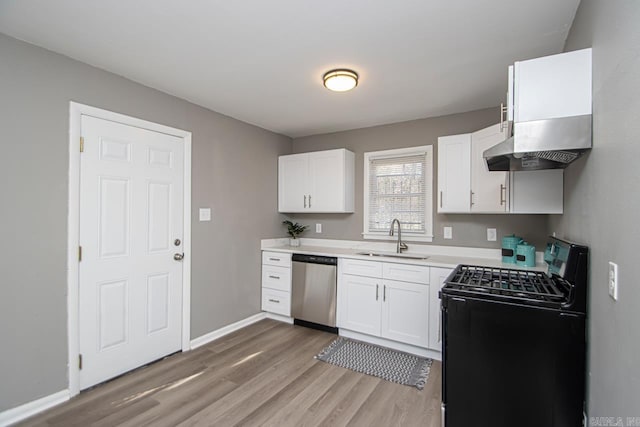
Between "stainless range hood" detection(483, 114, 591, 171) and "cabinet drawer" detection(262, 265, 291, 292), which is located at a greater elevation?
"stainless range hood" detection(483, 114, 591, 171)

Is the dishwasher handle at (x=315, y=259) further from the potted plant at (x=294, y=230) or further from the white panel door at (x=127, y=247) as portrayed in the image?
the white panel door at (x=127, y=247)

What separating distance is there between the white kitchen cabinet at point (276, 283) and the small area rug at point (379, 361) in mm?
865

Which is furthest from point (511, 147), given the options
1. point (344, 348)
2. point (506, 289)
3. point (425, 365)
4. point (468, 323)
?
point (344, 348)

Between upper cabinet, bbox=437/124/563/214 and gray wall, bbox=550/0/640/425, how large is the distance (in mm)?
640

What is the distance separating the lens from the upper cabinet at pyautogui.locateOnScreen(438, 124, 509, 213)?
2742 mm

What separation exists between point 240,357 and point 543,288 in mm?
2539

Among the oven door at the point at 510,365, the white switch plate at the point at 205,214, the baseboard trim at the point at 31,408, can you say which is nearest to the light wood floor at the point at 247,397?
the baseboard trim at the point at 31,408

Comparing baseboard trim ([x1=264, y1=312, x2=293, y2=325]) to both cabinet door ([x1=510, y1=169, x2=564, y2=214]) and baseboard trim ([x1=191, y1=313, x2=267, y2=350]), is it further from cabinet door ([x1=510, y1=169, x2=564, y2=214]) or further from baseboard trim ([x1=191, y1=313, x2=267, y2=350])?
cabinet door ([x1=510, y1=169, x2=564, y2=214])

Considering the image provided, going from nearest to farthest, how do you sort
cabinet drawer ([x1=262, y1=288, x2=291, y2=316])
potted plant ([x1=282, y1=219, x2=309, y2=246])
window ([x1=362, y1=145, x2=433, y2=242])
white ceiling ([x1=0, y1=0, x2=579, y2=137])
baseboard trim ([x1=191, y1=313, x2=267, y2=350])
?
white ceiling ([x1=0, y1=0, x2=579, y2=137])
baseboard trim ([x1=191, y1=313, x2=267, y2=350])
window ([x1=362, y1=145, x2=433, y2=242])
cabinet drawer ([x1=262, y1=288, x2=291, y2=316])
potted plant ([x1=282, y1=219, x2=309, y2=246])

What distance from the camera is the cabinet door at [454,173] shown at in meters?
2.97

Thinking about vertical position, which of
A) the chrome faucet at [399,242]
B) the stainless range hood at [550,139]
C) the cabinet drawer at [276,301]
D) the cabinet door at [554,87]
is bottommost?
the cabinet drawer at [276,301]

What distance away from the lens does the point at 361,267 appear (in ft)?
10.6

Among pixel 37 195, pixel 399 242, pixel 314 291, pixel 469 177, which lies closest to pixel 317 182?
pixel 399 242

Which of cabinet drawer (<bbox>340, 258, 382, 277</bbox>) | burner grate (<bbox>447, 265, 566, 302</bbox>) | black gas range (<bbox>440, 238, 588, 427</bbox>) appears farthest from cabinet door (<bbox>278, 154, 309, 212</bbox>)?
black gas range (<bbox>440, 238, 588, 427</bbox>)
